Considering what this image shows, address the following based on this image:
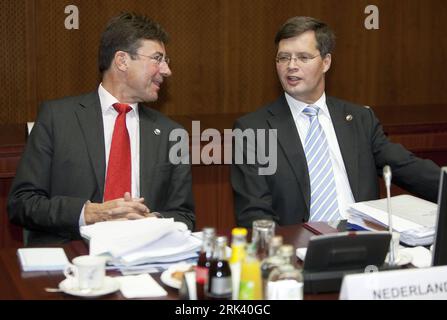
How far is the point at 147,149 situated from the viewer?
3.24 meters

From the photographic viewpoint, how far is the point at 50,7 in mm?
4508

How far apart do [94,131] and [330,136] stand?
3.24 ft

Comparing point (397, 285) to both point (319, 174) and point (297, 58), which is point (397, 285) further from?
point (297, 58)

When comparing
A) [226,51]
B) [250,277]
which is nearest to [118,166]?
[250,277]

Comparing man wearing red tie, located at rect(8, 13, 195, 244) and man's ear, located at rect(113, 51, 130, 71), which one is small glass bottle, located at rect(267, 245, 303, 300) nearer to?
man wearing red tie, located at rect(8, 13, 195, 244)

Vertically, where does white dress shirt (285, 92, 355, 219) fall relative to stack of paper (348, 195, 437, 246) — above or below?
above

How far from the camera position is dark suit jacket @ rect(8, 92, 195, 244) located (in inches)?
118

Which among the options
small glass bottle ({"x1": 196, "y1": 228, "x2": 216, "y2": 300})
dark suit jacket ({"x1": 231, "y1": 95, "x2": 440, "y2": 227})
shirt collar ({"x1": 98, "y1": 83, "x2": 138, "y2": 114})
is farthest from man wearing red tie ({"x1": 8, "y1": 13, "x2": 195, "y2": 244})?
small glass bottle ({"x1": 196, "y1": 228, "x2": 216, "y2": 300})

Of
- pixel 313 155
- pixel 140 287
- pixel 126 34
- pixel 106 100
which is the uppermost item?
pixel 126 34

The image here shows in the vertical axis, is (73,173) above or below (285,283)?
above

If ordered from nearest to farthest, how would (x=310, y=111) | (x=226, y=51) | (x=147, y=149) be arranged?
(x=147, y=149) → (x=310, y=111) → (x=226, y=51)

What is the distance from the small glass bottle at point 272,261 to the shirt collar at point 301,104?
1.39 meters

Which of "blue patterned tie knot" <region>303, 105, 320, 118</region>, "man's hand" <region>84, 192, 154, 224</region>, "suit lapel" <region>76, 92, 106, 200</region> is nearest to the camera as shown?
"man's hand" <region>84, 192, 154, 224</region>

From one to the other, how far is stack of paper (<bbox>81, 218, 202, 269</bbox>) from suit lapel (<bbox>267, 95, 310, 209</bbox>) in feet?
2.78
